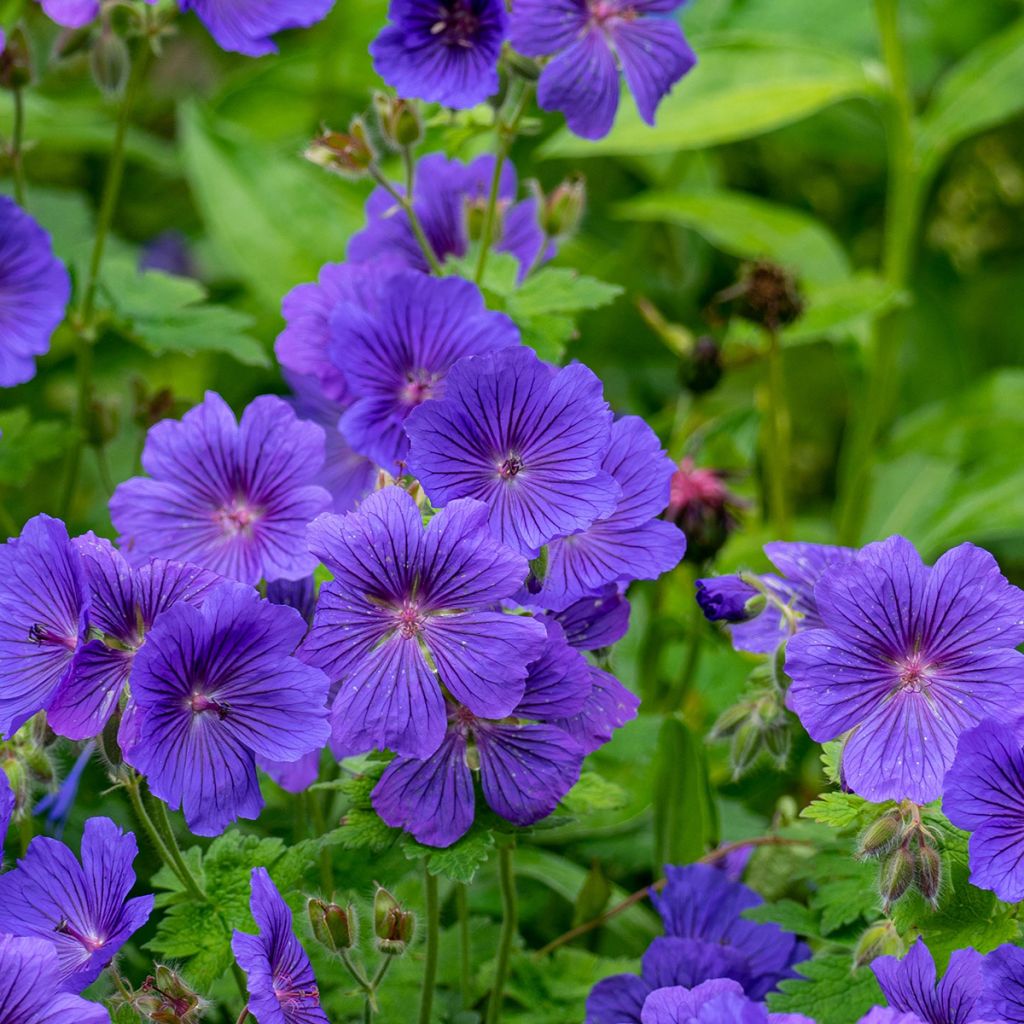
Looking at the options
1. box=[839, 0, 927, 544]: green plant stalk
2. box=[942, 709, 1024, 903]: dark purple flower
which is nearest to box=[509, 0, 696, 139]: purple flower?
box=[942, 709, 1024, 903]: dark purple flower

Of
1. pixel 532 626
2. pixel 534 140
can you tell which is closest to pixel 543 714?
pixel 532 626

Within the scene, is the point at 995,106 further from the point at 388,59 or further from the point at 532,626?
the point at 532,626

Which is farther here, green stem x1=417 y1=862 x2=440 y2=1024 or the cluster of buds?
green stem x1=417 y1=862 x2=440 y2=1024

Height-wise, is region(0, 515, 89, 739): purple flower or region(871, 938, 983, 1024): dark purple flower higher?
region(0, 515, 89, 739): purple flower

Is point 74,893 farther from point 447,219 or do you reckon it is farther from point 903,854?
point 447,219

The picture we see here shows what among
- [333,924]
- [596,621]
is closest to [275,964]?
[333,924]

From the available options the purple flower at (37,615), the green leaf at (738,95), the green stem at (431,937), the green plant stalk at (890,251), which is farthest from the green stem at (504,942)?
the green leaf at (738,95)

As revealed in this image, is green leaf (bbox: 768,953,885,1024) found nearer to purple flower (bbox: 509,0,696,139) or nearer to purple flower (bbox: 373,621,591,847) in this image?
purple flower (bbox: 373,621,591,847)
